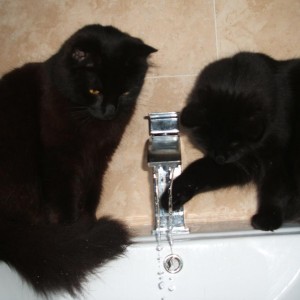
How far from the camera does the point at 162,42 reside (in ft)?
4.65

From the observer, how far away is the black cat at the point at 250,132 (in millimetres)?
1161

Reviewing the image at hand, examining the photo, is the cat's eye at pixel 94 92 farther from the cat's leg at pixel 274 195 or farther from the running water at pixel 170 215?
the cat's leg at pixel 274 195

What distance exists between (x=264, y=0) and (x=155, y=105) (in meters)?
0.51

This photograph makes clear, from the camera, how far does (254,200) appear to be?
4.68 feet

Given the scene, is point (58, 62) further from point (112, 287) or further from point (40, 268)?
point (112, 287)

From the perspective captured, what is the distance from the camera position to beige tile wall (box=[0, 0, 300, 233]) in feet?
4.60

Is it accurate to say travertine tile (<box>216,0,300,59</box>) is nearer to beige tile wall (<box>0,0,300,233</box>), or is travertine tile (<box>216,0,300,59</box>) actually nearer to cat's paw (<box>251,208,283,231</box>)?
beige tile wall (<box>0,0,300,233</box>)

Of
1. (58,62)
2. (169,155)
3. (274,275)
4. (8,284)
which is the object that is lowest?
(274,275)

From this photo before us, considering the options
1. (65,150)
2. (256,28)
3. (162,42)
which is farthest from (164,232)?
(256,28)

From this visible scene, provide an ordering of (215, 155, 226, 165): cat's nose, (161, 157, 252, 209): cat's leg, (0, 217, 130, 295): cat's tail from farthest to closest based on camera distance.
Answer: (161, 157, 252, 209): cat's leg, (215, 155, 226, 165): cat's nose, (0, 217, 130, 295): cat's tail

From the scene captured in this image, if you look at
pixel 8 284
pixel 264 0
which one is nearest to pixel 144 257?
pixel 8 284

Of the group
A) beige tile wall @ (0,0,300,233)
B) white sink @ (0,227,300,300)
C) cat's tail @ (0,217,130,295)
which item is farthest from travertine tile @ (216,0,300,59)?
cat's tail @ (0,217,130,295)

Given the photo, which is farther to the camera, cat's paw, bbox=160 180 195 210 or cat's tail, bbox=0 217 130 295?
cat's paw, bbox=160 180 195 210

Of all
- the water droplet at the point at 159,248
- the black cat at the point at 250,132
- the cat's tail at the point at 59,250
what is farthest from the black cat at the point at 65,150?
the black cat at the point at 250,132
